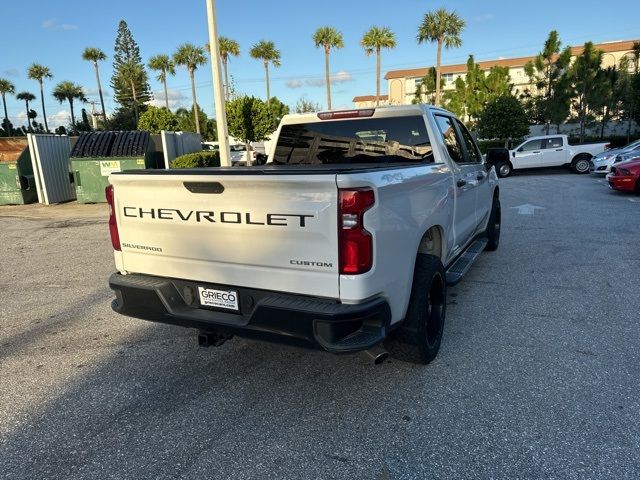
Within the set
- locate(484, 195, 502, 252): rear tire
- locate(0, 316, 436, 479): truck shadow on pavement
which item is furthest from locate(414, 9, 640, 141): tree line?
locate(0, 316, 436, 479): truck shadow on pavement

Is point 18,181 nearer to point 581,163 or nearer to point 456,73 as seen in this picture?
A: point 581,163

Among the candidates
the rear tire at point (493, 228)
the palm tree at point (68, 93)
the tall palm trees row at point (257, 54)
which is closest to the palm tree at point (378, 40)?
the tall palm trees row at point (257, 54)

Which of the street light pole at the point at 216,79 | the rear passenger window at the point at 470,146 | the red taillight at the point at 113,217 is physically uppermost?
the street light pole at the point at 216,79

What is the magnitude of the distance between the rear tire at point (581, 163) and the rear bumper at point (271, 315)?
20146 millimetres

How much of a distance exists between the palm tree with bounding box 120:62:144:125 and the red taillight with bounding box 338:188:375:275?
70127 mm

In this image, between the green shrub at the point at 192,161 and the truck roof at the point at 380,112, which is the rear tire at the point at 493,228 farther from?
the green shrub at the point at 192,161

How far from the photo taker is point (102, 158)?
13398 millimetres

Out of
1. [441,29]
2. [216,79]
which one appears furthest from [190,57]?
[216,79]

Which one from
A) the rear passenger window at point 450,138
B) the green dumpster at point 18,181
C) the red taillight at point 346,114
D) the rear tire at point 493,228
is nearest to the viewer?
the red taillight at point 346,114

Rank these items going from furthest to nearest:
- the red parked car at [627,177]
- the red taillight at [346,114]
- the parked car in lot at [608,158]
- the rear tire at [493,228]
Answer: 1. the parked car in lot at [608,158]
2. the red parked car at [627,177]
3. the rear tire at [493,228]
4. the red taillight at [346,114]

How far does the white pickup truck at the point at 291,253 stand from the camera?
98.0 inches

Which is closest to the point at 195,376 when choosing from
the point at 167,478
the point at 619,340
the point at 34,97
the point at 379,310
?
the point at 167,478

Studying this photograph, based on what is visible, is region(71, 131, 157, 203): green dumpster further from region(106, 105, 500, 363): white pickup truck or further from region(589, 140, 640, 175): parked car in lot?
region(589, 140, 640, 175): parked car in lot

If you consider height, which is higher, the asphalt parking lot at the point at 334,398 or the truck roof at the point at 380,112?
the truck roof at the point at 380,112
